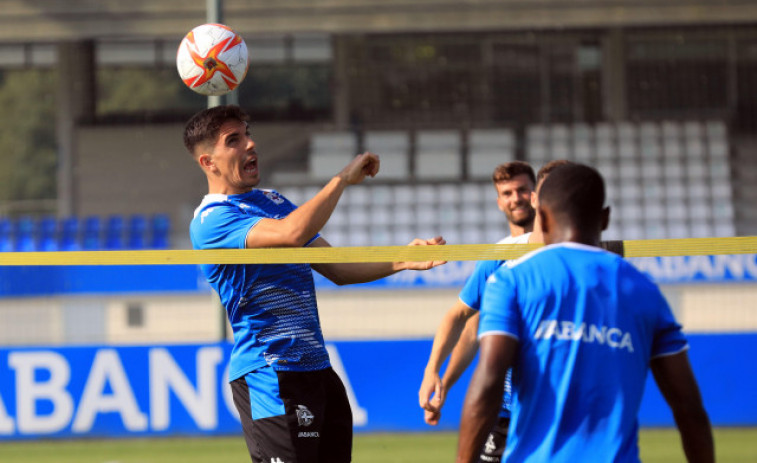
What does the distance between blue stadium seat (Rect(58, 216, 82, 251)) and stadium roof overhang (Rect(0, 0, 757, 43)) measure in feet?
9.81

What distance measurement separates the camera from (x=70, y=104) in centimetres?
1784

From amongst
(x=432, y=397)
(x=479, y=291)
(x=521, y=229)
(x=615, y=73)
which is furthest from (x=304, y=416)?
(x=615, y=73)

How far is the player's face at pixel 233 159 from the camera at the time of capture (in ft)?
13.1

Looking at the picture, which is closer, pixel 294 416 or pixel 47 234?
pixel 294 416

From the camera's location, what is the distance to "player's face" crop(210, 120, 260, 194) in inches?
157

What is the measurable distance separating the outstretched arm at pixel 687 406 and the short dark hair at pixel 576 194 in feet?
1.34

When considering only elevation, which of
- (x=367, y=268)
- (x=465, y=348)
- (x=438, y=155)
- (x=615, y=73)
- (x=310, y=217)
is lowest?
(x=465, y=348)

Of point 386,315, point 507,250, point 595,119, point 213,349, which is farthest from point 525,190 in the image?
point 595,119

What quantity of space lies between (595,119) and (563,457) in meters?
15.3

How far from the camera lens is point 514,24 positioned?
16.1 metres

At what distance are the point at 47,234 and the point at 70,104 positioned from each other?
97.2 inches

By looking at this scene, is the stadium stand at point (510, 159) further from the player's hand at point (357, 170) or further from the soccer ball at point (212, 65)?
the player's hand at point (357, 170)

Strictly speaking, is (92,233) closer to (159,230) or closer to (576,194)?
(159,230)

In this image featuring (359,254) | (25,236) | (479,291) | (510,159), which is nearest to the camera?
(359,254)
